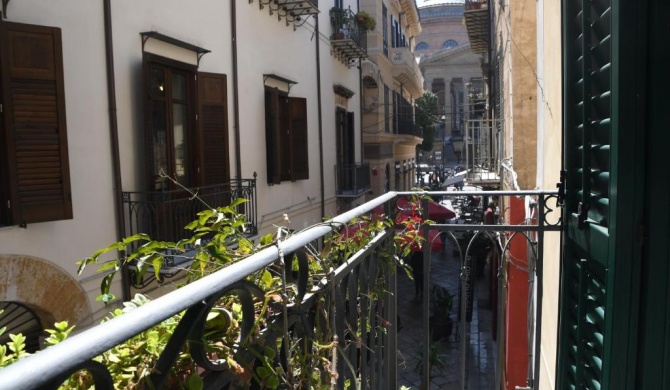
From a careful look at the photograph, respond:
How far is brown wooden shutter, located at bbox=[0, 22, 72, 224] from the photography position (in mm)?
5176

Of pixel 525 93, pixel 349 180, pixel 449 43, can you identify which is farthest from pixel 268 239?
pixel 449 43

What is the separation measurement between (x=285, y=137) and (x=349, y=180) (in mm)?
5036

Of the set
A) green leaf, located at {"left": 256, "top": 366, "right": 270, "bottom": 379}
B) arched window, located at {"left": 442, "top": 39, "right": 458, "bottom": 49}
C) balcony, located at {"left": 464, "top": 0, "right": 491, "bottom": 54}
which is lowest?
green leaf, located at {"left": 256, "top": 366, "right": 270, "bottom": 379}

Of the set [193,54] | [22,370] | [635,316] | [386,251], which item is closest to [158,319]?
[22,370]

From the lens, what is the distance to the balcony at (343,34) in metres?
15.4

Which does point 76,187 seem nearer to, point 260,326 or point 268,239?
point 268,239

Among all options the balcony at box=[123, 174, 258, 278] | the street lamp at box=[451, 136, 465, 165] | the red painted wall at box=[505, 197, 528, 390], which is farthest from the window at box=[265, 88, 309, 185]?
the street lamp at box=[451, 136, 465, 165]

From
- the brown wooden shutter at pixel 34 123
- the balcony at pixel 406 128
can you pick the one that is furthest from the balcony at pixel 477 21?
the brown wooden shutter at pixel 34 123

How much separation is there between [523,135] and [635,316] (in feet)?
19.7

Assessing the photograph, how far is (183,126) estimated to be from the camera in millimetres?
8117

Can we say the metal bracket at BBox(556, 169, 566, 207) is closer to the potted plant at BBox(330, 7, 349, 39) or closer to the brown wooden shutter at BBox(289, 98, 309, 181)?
the brown wooden shutter at BBox(289, 98, 309, 181)

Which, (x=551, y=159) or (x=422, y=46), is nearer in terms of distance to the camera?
(x=551, y=159)

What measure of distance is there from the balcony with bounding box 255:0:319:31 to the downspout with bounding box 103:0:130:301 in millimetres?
4619

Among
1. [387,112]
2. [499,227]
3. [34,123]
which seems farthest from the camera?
[387,112]
